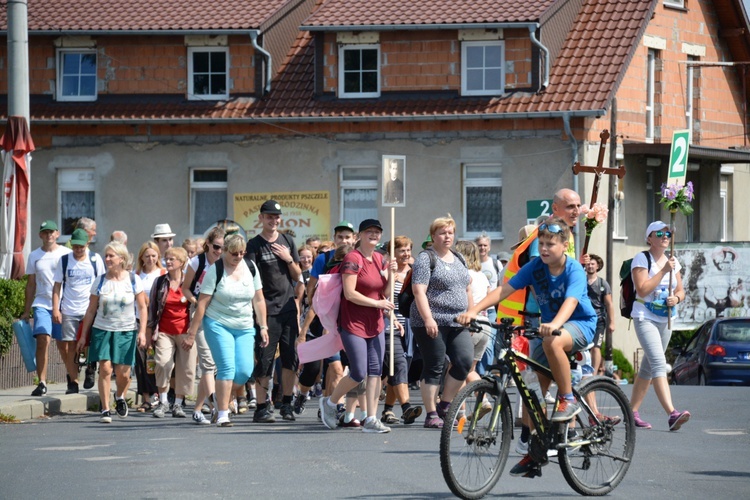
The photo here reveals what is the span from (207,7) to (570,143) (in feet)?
29.2

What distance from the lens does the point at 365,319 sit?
13484mm

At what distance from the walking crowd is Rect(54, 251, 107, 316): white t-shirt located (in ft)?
0.04

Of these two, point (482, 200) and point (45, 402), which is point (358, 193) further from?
point (45, 402)

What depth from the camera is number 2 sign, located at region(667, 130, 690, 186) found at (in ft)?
55.3

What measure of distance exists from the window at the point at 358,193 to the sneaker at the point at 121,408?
63.8 feet

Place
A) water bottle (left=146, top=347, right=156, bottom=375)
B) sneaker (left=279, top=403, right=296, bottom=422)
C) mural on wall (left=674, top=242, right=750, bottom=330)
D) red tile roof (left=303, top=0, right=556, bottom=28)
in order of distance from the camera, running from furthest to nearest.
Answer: mural on wall (left=674, top=242, right=750, bottom=330) < red tile roof (left=303, top=0, right=556, bottom=28) < water bottle (left=146, top=347, right=156, bottom=375) < sneaker (left=279, top=403, right=296, bottom=422)

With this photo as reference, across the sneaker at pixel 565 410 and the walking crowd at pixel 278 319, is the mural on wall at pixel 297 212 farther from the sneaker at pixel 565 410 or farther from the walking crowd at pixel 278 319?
the sneaker at pixel 565 410

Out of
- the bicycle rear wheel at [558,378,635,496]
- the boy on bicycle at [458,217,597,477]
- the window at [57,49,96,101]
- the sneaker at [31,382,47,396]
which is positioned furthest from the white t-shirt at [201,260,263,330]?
the window at [57,49,96,101]

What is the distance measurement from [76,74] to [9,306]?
18.2 meters

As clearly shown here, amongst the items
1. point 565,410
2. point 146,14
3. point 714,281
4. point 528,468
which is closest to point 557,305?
point 565,410

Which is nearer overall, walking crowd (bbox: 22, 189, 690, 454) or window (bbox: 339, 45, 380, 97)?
walking crowd (bbox: 22, 189, 690, 454)

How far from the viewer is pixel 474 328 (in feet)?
30.2

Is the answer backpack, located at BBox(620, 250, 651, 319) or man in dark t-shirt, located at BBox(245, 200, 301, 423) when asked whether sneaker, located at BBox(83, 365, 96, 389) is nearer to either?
man in dark t-shirt, located at BBox(245, 200, 301, 423)

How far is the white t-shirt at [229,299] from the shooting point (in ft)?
45.8
